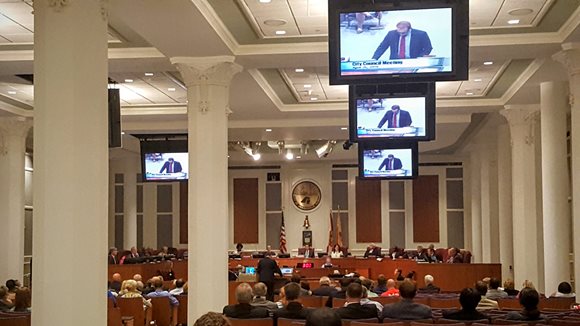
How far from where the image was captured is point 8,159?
19.5m

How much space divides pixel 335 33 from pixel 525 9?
14.4ft

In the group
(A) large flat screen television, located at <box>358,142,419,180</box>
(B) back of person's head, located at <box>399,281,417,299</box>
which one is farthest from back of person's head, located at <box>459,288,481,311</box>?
(A) large flat screen television, located at <box>358,142,419,180</box>

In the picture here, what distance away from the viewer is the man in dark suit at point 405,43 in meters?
8.42

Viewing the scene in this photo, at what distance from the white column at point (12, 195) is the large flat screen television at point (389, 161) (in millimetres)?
8650

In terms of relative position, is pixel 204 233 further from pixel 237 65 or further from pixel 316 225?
pixel 316 225

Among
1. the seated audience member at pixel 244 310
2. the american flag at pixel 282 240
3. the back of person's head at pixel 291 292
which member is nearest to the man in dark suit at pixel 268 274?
the back of person's head at pixel 291 292

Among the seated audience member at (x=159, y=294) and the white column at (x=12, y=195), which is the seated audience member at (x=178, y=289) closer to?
the seated audience member at (x=159, y=294)

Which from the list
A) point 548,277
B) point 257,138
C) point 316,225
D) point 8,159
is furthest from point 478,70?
point 316,225

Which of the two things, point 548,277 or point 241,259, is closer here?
point 548,277

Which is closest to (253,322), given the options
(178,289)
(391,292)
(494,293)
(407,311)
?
(407,311)

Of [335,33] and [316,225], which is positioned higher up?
[335,33]

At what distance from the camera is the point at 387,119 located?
13.0 metres

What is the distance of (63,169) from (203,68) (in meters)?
6.38

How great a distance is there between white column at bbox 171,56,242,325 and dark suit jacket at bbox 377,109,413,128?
8.83 feet
